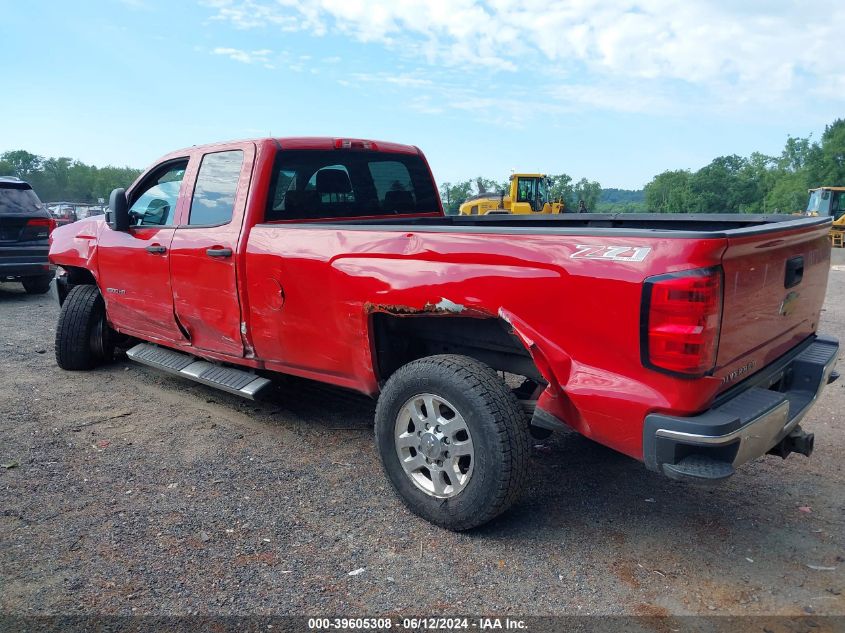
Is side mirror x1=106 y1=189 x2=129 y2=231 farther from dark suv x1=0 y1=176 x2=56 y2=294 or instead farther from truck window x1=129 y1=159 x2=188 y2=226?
dark suv x1=0 y1=176 x2=56 y2=294

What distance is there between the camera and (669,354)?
2.53 m

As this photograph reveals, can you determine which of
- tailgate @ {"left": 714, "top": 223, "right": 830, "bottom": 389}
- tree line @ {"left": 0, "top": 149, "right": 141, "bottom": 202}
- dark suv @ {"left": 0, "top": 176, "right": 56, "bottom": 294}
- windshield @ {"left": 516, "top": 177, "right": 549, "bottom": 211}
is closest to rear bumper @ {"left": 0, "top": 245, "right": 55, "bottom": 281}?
dark suv @ {"left": 0, "top": 176, "right": 56, "bottom": 294}

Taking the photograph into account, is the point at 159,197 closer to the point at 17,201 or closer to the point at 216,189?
the point at 216,189

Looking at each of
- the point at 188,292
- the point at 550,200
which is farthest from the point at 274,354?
the point at 550,200

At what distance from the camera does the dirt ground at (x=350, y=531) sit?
272cm

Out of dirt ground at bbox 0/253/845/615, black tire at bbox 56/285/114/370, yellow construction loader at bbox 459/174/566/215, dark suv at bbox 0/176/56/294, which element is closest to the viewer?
dirt ground at bbox 0/253/845/615

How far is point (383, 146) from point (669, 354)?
10.3 feet

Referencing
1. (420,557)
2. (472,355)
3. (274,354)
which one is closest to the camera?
(420,557)

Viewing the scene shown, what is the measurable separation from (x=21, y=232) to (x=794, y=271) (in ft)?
34.1

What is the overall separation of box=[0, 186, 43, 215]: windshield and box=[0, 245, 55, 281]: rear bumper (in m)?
0.56

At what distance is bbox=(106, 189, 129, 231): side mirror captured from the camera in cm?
507

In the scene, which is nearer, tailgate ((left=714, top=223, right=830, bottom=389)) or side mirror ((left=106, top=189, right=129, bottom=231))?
tailgate ((left=714, top=223, right=830, bottom=389))

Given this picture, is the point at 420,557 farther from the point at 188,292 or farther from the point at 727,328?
the point at 188,292

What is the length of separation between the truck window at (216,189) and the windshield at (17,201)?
6835mm
